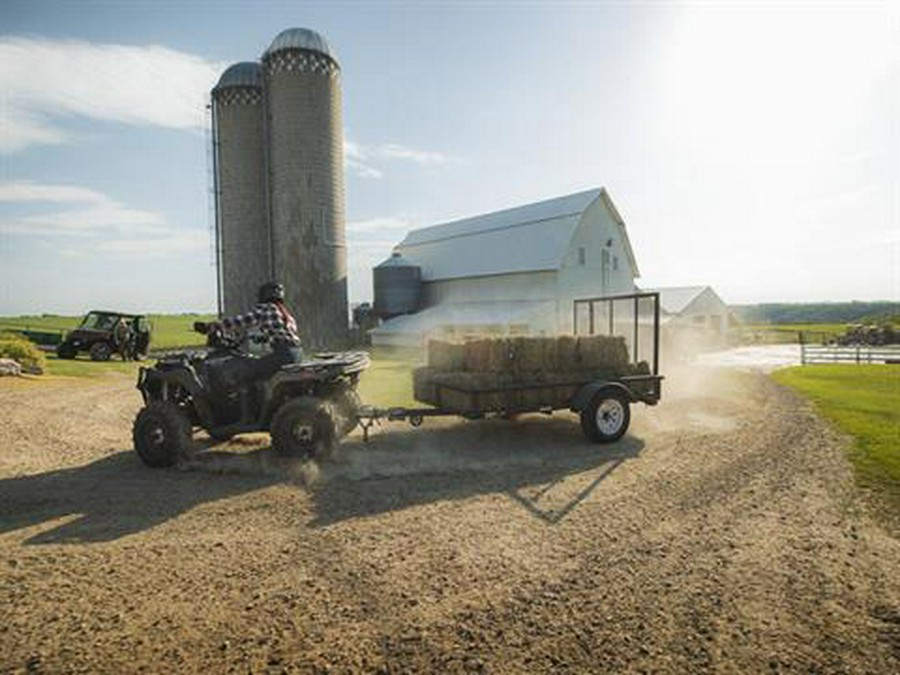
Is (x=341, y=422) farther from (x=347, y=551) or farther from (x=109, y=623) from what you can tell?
(x=109, y=623)

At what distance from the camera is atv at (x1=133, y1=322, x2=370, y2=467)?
25.8ft

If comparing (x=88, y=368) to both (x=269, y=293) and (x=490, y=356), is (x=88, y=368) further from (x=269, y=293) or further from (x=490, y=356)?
(x=490, y=356)

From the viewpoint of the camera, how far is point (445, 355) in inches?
402

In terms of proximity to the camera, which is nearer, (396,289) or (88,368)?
(88,368)

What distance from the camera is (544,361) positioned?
972 cm

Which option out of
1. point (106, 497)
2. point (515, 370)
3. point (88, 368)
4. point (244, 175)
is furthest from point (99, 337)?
point (515, 370)

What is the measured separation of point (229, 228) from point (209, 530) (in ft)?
103

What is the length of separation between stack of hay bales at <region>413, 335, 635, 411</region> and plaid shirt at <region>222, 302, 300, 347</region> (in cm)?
282

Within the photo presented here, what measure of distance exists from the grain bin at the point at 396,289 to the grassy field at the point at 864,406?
1035 inches

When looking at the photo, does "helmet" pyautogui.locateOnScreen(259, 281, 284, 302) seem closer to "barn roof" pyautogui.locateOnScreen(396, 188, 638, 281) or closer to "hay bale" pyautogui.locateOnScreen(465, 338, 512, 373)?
"hay bale" pyautogui.locateOnScreen(465, 338, 512, 373)

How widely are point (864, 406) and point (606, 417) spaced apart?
25.6 ft

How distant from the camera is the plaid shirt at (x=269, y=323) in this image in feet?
26.0

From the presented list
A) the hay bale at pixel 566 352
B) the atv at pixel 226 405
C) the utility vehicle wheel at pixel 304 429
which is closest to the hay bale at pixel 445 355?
the hay bale at pixel 566 352

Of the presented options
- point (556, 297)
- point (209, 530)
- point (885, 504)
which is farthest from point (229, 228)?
point (885, 504)
